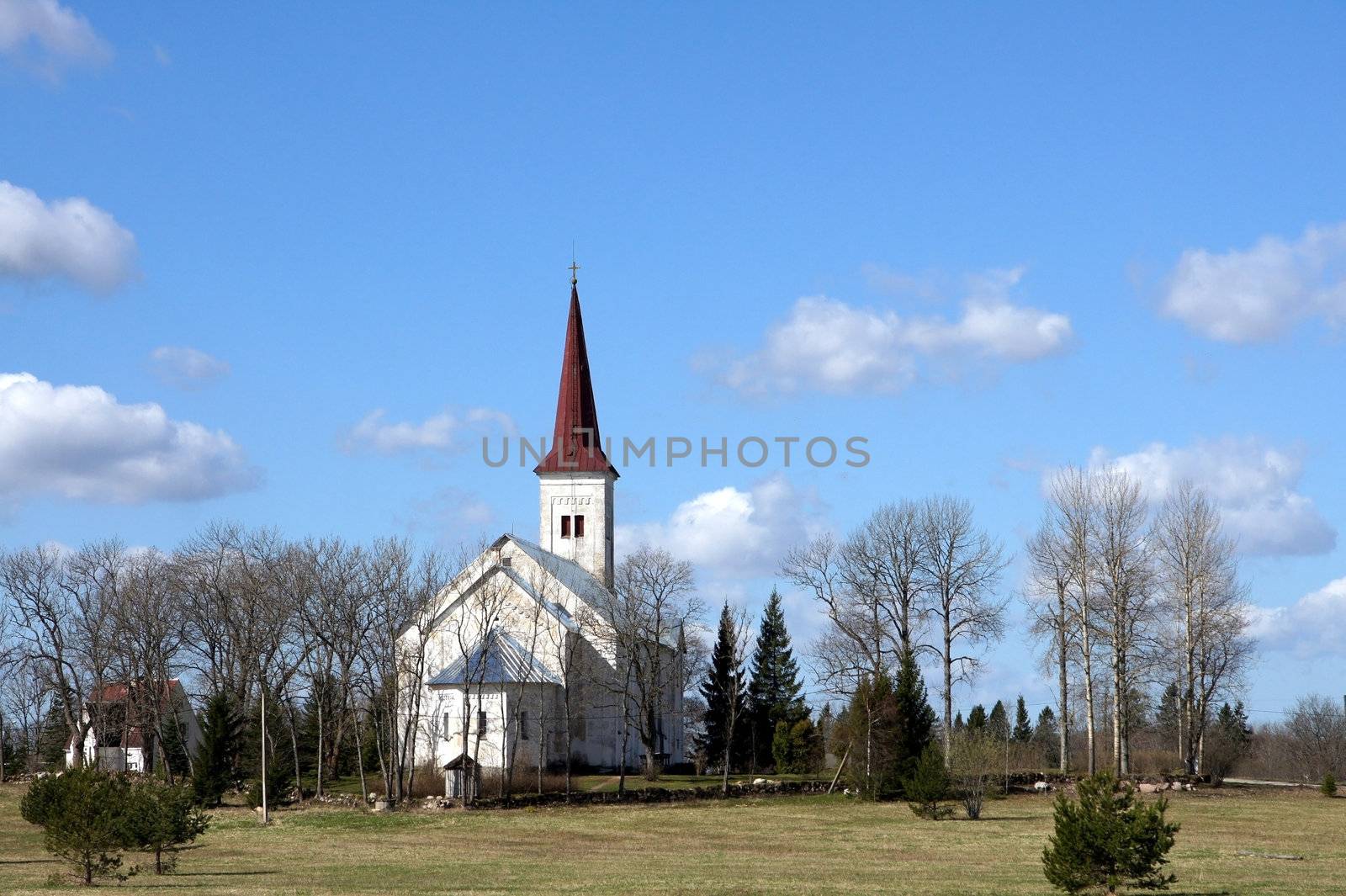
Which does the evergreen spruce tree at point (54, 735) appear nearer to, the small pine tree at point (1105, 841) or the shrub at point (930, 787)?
the shrub at point (930, 787)

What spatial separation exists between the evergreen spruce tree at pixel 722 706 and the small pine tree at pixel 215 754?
2435 centimetres

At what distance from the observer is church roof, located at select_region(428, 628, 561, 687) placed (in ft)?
171

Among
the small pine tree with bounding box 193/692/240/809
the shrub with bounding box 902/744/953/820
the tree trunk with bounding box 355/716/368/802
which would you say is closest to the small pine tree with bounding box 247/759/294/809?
the small pine tree with bounding box 193/692/240/809

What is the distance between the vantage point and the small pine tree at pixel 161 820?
24.8m

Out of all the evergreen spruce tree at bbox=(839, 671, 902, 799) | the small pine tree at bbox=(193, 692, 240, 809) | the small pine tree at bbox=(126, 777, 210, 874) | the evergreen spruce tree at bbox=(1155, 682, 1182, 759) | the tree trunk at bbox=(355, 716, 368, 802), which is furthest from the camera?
the evergreen spruce tree at bbox=(1155, 682, 1182, 759)

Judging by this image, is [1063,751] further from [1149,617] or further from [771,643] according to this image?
[771,643]

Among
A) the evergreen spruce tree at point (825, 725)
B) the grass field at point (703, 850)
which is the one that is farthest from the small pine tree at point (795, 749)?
the grass field at point (703, 850)

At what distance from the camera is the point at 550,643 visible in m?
58.3

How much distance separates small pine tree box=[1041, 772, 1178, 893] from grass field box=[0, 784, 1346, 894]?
76.5 inches

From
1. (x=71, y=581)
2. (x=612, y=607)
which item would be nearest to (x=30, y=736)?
(x=71, y=581)

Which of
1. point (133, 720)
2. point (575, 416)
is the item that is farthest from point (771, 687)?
point (133, 720)

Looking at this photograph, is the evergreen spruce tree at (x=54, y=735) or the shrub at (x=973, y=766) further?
the evergreen spruce tree at (x=54, y=735)

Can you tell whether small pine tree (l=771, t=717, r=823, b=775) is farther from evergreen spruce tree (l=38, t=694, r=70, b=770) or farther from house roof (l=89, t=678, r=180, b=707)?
evergreen spruce tree (l=38, t=694, r=70, b=770)

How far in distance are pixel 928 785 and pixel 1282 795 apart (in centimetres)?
1755
